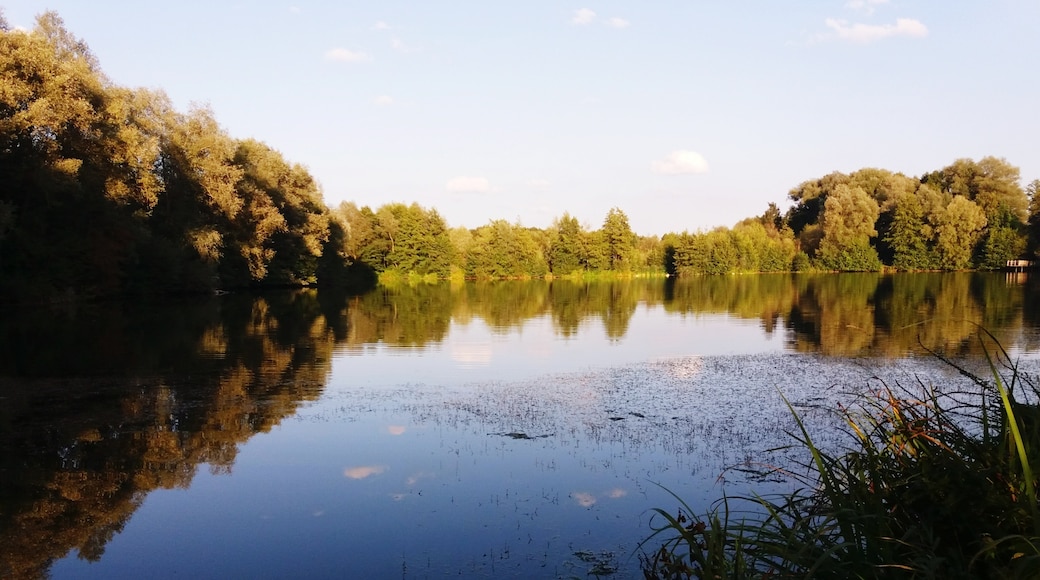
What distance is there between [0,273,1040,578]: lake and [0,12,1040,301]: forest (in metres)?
10.7

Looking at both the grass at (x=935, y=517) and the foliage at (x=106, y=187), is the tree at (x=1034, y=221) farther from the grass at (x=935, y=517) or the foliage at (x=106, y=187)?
the grass at (x=935, y=517)

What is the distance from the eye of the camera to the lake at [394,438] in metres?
6.52

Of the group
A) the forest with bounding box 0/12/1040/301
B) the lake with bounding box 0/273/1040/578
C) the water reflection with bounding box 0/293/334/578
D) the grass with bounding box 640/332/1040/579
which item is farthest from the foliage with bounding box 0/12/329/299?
the grass with bounding box 640/332/1040/579

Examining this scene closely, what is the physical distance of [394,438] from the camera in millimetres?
10547

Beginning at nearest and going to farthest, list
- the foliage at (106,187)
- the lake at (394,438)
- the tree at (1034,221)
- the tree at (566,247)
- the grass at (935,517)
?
the grass at (935,517)
the lake at (394,438)
the foliage at (106,187)
the tree at (1034,221)
the tree at (566,247)

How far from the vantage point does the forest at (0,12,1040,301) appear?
30859 mm

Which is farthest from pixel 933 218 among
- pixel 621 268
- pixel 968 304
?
pixel 968 304

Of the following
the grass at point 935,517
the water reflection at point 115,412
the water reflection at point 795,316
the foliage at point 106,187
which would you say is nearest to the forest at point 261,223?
the foliage at point 106,187

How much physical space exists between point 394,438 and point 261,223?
1607 inches

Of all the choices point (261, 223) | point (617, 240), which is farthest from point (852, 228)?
point (261, 223)

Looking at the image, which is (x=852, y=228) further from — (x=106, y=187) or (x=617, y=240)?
(x=106, y=187)

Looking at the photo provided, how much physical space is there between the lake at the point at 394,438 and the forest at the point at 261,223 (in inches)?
420

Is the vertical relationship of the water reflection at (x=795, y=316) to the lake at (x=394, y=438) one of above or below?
above

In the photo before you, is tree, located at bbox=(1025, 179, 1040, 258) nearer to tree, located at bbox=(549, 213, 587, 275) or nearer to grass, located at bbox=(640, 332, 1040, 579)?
tree, located at bbox=(549, 213, 587, 275)
